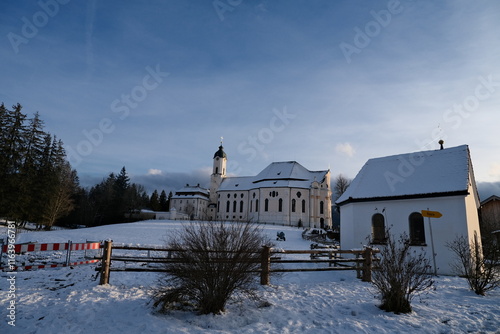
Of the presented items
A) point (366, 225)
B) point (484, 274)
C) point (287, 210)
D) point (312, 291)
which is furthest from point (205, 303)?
point (287, 210)

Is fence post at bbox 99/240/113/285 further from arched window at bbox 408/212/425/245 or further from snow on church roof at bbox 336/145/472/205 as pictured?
arched window at bbox 408/212/425/245

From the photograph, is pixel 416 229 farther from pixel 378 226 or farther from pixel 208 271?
pixel 208 271

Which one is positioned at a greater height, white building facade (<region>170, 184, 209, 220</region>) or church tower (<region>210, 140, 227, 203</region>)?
church tower (<region>210, 140, 227, 203</region>)

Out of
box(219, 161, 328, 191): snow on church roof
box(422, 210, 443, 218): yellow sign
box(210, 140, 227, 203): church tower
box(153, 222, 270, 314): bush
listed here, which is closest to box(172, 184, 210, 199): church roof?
box(210, 140, 227, 203): church tower

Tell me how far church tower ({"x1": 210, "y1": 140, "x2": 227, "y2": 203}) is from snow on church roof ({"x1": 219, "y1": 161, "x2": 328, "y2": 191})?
4.14 m

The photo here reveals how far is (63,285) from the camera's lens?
9195 mm

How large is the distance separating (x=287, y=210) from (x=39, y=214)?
124 ft

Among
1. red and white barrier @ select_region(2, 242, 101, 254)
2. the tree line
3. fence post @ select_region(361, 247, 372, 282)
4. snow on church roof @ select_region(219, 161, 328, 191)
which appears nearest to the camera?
red and white barrier @ select_region(2, 242, 101, 254)

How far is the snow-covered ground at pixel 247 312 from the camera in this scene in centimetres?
621

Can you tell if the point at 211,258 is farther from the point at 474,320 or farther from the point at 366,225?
the point at 366,225

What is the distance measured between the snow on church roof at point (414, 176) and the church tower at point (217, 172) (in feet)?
172

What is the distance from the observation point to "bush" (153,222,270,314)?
6898mm

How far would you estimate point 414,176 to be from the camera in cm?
1738

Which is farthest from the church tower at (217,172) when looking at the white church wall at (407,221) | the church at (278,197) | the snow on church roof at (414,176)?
the white church wall at (407,221)
